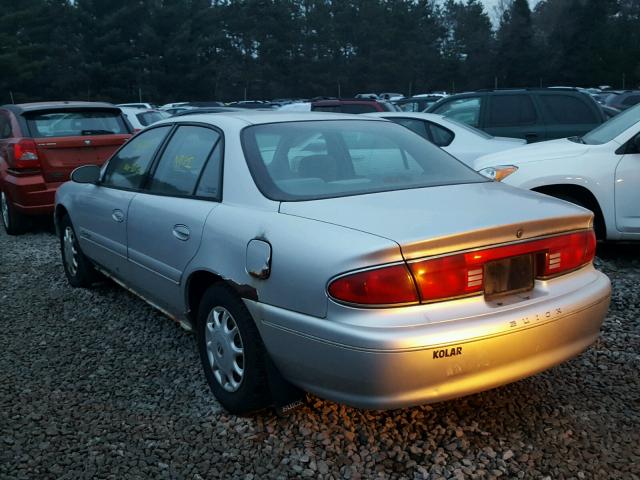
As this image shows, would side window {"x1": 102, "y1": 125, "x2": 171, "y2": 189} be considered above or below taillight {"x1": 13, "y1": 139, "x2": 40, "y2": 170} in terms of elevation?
above

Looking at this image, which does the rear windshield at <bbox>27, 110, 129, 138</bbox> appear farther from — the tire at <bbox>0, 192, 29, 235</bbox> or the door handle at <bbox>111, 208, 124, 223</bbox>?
the door handle at <bbox>111, 208, 124, 223</bbox>

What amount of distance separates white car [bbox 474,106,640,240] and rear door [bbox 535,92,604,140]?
3434 millimetres

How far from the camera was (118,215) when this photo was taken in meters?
4.28

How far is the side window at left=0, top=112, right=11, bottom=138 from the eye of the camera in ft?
26.7

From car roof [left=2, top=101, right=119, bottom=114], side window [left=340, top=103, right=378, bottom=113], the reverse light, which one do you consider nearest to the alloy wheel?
the reverse light

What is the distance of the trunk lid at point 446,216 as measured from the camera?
2.54 meters

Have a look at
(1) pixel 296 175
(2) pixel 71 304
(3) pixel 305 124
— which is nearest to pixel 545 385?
(1) pixel 296 175

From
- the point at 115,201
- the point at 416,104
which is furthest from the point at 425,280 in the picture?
the point at 416,104

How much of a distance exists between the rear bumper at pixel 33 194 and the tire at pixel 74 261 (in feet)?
7.02

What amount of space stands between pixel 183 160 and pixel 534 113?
7.04 meters

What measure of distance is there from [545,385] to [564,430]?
452mm

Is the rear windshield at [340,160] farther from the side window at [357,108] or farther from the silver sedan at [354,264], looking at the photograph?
the side window at [357,108]

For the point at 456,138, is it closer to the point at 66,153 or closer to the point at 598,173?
the point at 598,173

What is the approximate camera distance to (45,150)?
7.62m
